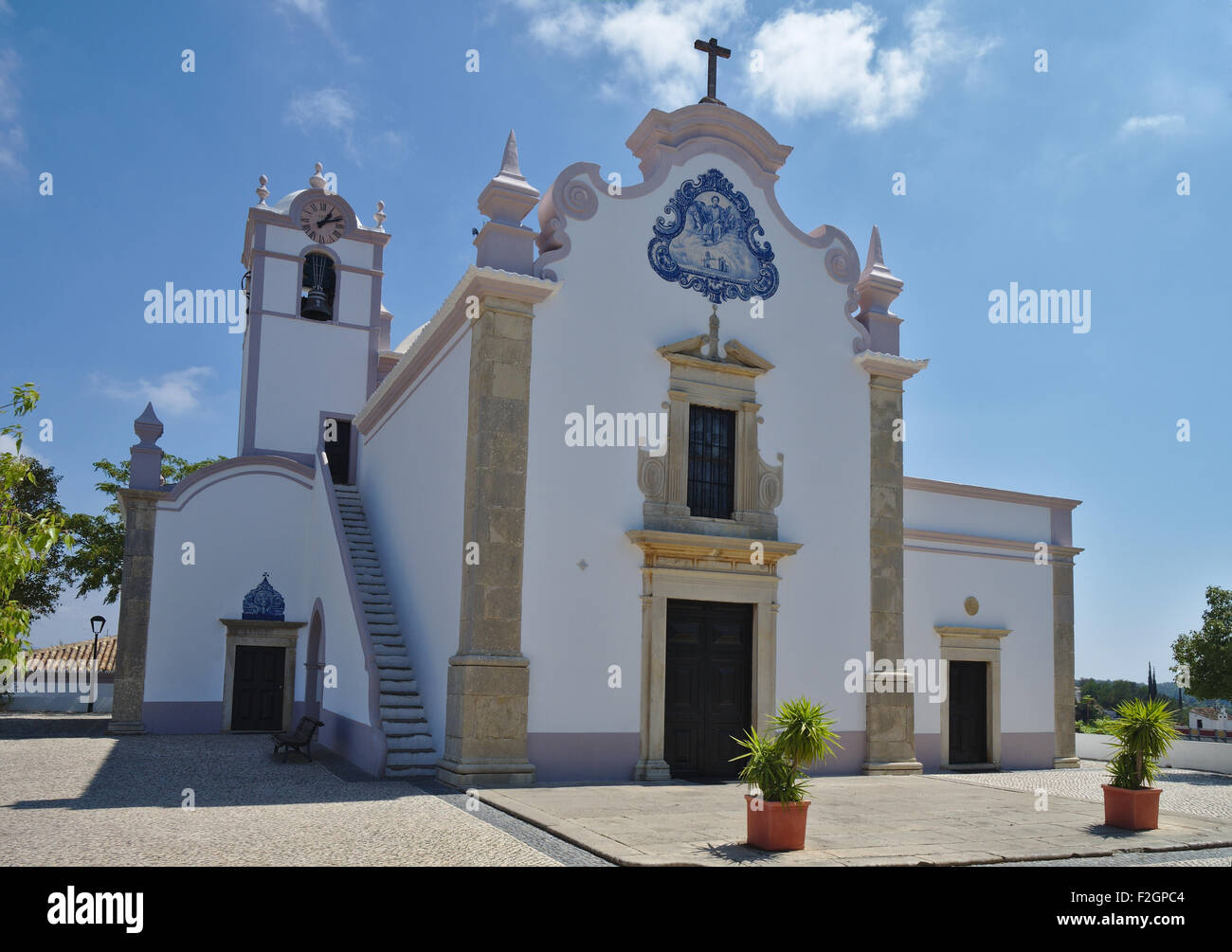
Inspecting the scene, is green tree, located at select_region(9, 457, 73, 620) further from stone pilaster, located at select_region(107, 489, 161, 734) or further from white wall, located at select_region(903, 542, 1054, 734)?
white wall, located at select_region(903, 542, 1054, 734)

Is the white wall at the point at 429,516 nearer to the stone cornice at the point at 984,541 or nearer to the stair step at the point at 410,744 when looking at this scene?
the stair step at the point at 410,744

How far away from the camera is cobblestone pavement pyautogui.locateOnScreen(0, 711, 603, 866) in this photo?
280 inches

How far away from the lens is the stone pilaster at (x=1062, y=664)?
17578 mm

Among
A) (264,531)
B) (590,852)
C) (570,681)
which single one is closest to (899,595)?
(570,681)

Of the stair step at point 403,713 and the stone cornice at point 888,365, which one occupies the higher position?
the stone cornice at point 888,365

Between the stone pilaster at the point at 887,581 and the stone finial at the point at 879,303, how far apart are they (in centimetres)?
60

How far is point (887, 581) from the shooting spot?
14422 millimetres

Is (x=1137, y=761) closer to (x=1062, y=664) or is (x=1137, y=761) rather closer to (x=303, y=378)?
(x=1062, y=664)

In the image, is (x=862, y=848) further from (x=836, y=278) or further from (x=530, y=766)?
(x=836, y=278)

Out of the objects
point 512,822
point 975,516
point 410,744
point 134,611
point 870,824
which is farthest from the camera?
point 134,611

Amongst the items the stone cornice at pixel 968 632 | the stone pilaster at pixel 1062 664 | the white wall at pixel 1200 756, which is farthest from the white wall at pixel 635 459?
the white wall at pixel 1200 756

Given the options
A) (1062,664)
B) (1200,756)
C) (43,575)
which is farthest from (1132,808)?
(43,575)

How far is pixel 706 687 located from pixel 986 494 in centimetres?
734
